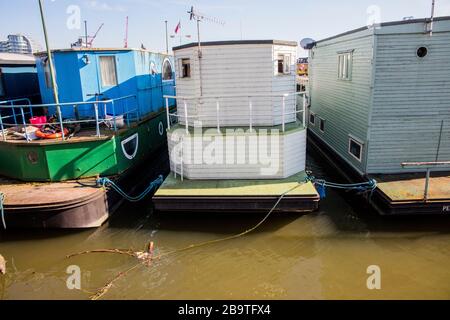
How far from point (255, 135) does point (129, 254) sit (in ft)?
15.1

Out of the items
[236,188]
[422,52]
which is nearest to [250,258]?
[236,188]

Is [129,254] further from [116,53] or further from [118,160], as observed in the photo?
[116,53]

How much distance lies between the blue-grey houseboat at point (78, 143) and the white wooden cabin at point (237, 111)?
1360 mm

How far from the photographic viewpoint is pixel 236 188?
30.8 feet

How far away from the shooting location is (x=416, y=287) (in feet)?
22.5

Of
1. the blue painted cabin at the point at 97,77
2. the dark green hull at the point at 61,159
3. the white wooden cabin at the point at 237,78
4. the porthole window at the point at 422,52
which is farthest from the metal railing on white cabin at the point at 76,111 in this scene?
the porthole window at the point at 422,52

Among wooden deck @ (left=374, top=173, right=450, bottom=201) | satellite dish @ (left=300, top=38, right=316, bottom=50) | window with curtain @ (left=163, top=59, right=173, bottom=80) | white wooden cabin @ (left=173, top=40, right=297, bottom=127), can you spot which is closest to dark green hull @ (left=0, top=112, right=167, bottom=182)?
white wooden cabin @ (left=173, top=40, right=297, bottom=127)

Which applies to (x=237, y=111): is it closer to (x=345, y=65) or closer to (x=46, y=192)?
(x=345, y=65)

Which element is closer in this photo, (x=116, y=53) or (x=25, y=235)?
(x=25, y=235)

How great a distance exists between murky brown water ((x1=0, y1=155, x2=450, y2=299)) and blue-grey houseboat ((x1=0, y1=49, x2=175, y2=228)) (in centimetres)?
79

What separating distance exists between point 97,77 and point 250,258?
8.10 meters
